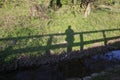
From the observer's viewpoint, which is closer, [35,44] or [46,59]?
[46,59]

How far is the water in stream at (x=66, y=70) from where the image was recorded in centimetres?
1220

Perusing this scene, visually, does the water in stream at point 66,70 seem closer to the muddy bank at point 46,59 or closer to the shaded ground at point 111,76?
the muddy bank at point 46,59

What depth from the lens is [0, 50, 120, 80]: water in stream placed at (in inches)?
480

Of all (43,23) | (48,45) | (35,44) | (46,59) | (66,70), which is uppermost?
(43,23)

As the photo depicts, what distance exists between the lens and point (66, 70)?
13.3 metres

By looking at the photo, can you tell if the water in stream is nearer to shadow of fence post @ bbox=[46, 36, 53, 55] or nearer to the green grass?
shadow of fence post @ bbox=[46, 36, 53, 55]

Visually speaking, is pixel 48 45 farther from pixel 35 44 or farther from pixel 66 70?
pixel 66 70

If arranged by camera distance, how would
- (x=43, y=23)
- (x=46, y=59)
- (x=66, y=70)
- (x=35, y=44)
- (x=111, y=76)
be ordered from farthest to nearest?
(x=43, y=23)
(x=35, y=44)
(x=46, y=59)
(x=66, y=70)
(x=111, y=76)

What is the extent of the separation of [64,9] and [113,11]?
21.4 feet

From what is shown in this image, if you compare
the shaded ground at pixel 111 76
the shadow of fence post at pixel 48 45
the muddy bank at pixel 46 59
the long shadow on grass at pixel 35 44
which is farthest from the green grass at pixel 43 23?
the shaded ground at pixel 111 76

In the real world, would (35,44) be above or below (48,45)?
above

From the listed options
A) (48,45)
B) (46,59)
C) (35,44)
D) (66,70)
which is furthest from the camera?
(48,45)

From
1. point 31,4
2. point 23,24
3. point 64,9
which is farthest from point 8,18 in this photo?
point 64,9

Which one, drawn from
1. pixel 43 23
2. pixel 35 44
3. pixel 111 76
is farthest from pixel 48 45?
pixel 111 76
